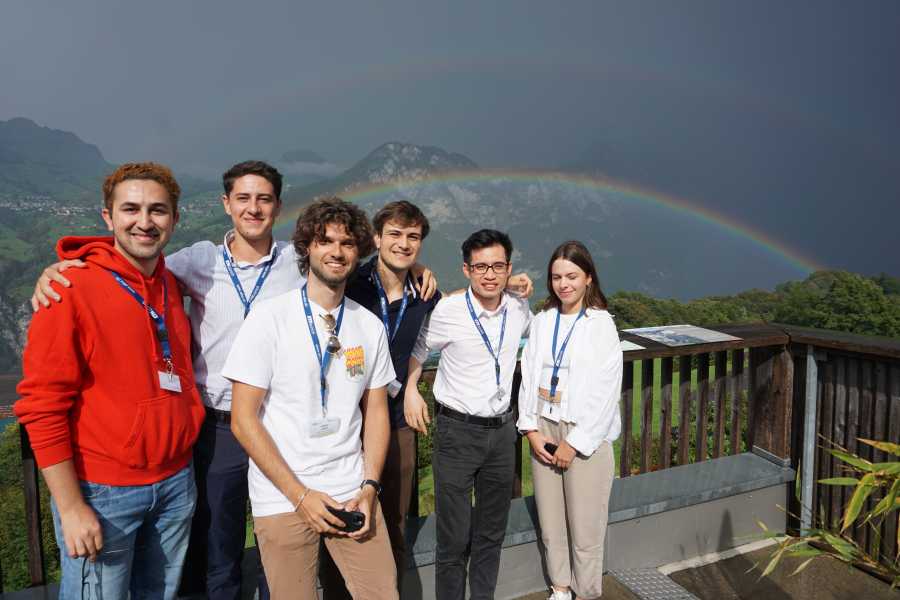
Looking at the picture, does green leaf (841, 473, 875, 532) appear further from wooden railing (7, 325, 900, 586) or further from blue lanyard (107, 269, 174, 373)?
blue lanyard (107, 269, 174, 373)

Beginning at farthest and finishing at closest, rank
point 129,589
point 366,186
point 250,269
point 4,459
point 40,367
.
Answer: point 366,186 < point 4,459 < point 250,269 < point 129,589 < point 40,367

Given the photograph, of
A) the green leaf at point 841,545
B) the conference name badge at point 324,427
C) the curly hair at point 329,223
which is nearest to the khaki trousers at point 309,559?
the conference name badge at point 324,427

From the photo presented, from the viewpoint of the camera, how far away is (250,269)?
2537mm

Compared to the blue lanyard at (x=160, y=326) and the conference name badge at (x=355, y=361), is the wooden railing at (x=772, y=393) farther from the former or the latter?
the blue lanyard at (x=160, y=326)

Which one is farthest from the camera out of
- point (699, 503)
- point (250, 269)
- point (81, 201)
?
point (81, 201)

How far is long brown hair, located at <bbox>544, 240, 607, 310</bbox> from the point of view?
290cm

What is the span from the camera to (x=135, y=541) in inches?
84.4

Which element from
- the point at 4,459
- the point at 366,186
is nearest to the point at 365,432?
the point at 4,459

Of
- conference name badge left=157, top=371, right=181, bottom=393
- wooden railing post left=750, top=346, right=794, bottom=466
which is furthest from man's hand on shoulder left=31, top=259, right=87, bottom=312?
wooden railing post left=750, top=346, right=794, bottom=466

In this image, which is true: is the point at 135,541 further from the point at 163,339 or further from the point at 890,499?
the point at 890,499

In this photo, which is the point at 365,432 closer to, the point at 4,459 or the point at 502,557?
the point at 502,557

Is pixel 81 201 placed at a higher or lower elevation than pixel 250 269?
higher

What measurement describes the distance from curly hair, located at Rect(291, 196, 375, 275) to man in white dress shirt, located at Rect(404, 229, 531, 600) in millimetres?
705

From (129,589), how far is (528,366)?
1.95m
